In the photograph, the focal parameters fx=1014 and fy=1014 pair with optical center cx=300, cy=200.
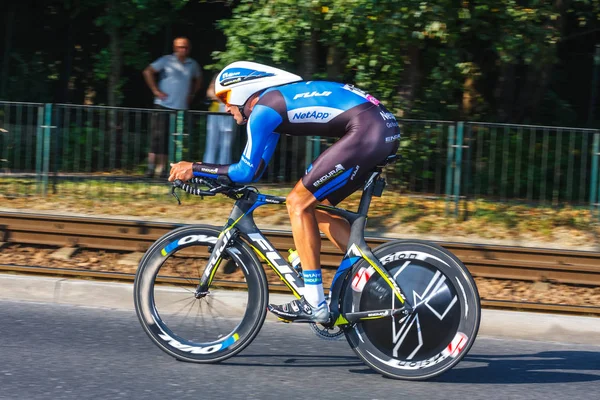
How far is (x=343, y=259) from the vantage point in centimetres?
563

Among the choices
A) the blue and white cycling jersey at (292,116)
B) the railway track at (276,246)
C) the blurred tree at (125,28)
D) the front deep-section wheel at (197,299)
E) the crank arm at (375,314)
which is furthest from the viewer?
the blurred tree at (125,28)

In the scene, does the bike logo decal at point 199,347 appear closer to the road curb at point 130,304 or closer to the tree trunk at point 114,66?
the road curb at point 130,304

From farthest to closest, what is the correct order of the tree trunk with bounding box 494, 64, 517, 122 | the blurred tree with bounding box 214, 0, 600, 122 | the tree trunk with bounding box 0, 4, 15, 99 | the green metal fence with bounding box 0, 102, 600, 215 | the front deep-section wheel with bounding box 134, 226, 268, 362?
1. the tree trunk with bounding box 0, 4, 15, 99
2. the tree trunk with bounding box 494, 64, 517, 122
3. the blurred tree with bounding box 214, 0, 600, 122
4. the green metal fence with bounding box 0, 102, 600, 215
5. the front deep-section wheel with bounding box 134, 226, 268, 362

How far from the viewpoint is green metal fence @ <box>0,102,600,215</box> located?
1098cm

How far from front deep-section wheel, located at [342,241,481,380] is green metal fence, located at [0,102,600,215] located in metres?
5.40

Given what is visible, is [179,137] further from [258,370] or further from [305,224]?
[305,224]

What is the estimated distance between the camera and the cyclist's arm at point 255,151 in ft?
17.9

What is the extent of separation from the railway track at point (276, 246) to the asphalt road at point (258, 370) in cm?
168

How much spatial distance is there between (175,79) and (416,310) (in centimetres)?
727

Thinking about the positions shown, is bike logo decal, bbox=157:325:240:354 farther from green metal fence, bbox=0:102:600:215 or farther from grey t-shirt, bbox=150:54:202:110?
grey t-shirt, bbox=150:54:202:110

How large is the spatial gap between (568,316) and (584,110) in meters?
10.6

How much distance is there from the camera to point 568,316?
7188 mm

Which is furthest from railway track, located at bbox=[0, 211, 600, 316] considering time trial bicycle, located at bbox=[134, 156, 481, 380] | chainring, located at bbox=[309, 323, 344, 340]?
chainring, located at bbox=[309, 323, 344, 340]

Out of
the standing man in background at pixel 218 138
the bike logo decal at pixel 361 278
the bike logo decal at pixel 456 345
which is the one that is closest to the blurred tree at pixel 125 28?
the standing man in background at pixel 218 138
